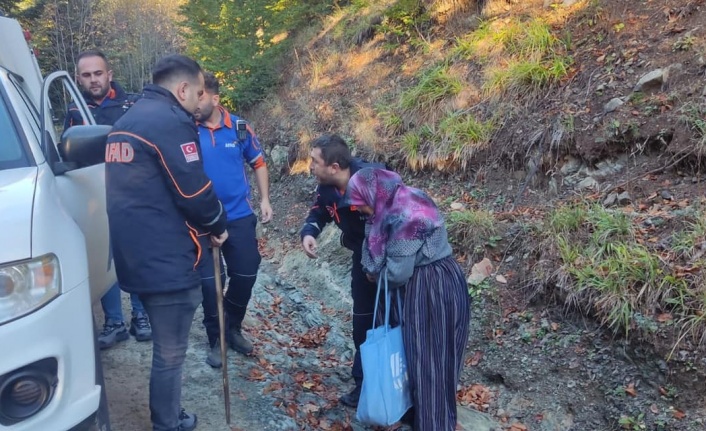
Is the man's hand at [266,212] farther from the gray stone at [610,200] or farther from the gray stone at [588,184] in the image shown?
the gray stone at [588,184]

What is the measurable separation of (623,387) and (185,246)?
3088mm

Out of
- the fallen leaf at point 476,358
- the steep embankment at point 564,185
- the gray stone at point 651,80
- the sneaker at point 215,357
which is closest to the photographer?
the steep embankment at point 564,185

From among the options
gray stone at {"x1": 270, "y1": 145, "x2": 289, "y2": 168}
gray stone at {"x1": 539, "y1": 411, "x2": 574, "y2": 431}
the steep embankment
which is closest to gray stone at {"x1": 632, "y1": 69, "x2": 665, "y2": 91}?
the steep embankment

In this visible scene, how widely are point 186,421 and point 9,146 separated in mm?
1868

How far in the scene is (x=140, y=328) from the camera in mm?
4895

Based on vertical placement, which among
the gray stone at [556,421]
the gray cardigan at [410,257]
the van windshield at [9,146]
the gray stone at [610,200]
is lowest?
the gray stone at [556,421]

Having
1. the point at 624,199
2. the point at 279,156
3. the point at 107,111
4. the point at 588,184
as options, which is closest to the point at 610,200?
the point at 624,199

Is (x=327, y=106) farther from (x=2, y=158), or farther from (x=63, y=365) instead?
(x=63, y=365)

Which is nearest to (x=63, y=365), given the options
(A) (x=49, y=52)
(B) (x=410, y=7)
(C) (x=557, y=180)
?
(C) (x=557, y=180)

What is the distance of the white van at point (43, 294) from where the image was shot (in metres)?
2.29

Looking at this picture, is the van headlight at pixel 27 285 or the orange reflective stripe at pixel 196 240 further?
the orange reflective stripe at pixel 196 240

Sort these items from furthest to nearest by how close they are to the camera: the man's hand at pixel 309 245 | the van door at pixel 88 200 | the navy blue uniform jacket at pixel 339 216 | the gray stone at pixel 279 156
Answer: the gray stone at pixel 279 156
the man's hand at pixel 309 245
the navy blue uniform jacket at pixel 339 216
the van door at pixel 88 200

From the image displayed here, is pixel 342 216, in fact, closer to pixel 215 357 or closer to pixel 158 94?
pixel 158 94

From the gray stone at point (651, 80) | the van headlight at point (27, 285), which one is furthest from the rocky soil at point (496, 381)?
the gray stone at point (651, 80)
